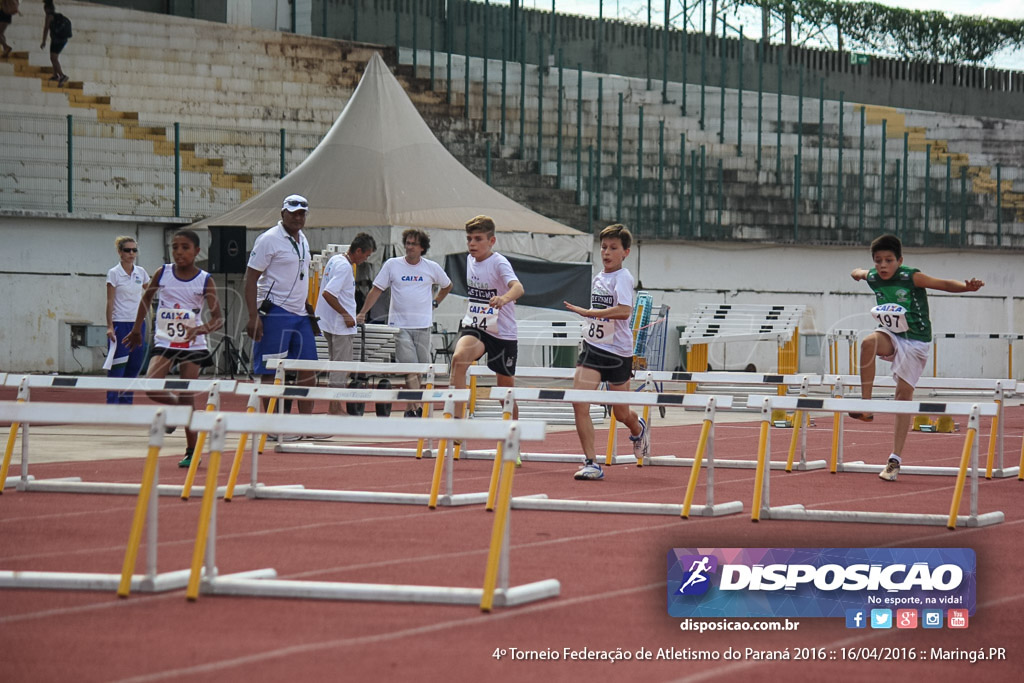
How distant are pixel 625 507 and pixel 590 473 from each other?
186 centimetres

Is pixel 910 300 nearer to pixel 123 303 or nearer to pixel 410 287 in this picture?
pixel 410 287

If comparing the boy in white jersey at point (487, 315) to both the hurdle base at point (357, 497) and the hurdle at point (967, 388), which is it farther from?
the hurdle at point (967, 388)

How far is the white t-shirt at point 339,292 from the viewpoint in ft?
45.8

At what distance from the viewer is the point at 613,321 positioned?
10508 millimetres

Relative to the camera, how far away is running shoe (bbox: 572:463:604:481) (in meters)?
10.3

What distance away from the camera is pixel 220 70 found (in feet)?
96.6

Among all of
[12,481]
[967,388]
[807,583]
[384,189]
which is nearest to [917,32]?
[384,189]

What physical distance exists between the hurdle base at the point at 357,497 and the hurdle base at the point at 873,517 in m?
1.83

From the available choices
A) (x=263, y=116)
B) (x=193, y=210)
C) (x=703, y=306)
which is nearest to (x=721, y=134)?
(x=703, y=306)

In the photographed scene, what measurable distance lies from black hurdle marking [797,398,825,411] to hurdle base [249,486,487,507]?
2029 millimetres

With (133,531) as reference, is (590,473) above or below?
below

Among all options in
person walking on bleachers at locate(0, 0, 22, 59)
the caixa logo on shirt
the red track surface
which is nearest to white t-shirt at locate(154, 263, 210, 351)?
the red track surface

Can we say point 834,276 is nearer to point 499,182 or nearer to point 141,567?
point 499,182

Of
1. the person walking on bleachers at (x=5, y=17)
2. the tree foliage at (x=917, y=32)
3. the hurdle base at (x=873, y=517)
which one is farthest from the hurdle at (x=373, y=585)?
the tree foliage at (x=917, y=32)
